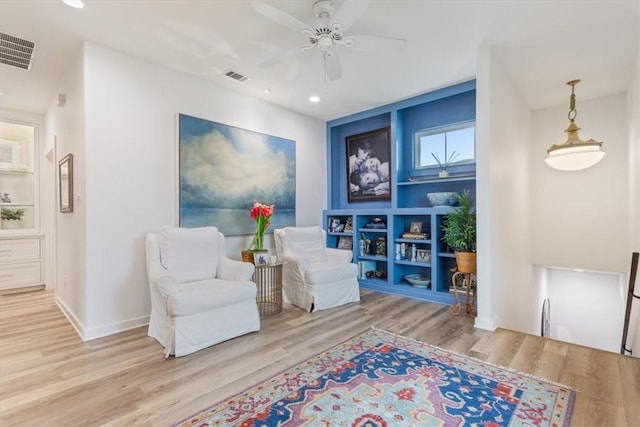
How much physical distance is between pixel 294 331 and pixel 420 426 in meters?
1.51

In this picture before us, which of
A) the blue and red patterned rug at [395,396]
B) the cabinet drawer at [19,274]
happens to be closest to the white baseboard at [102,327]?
the blue and red patterned rug at [395,396]

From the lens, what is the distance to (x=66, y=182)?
327cm

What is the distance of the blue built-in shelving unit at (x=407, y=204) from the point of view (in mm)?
3934

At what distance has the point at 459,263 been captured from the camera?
3.32 meters

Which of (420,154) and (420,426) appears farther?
(420,154)

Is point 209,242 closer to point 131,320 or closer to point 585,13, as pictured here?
point 131,320

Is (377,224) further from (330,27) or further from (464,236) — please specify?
(330,27)

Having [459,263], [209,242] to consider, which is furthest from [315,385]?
[459,263]

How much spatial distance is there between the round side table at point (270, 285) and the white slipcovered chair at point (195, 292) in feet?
1.41

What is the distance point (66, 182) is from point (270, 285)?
245cm

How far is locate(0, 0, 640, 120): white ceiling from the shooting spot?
7.77 feet

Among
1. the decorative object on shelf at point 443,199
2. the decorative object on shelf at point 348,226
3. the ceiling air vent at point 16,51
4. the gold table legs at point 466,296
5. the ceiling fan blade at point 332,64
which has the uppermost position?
the ceiling air vent at point 16,51

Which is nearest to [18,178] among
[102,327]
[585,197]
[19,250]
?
[19,250]

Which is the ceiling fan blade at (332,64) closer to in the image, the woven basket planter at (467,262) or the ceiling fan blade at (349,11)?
the ceiling fan blade at (349,11)
